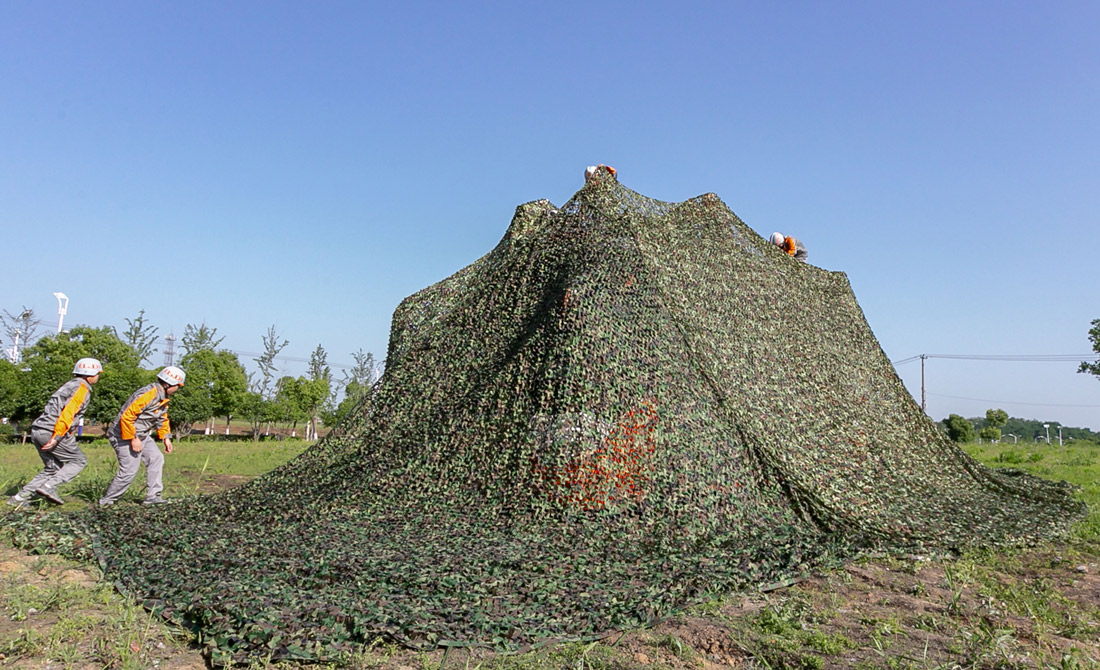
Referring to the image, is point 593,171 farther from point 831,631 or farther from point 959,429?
point 959,429

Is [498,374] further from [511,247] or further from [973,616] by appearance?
[973,616]

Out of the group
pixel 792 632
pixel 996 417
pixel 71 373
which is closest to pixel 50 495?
pixel 792 632

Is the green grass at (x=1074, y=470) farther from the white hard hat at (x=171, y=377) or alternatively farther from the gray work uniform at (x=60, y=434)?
the gray work uniform at (x=60, y=434)

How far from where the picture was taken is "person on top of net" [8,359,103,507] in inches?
316

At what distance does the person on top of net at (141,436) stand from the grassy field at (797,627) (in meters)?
1.81

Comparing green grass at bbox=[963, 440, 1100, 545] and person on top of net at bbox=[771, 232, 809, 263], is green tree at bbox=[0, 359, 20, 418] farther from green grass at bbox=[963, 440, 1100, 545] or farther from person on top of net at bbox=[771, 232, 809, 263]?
green grass at bbox=[963, 440, 1100, 545]

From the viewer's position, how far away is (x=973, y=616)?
4941 millimetres

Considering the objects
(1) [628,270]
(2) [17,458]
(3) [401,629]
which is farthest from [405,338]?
(2) [17,458]

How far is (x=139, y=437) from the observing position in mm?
8336

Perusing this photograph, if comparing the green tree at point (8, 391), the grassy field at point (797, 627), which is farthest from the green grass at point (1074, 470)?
the green tree at point (8, 391)

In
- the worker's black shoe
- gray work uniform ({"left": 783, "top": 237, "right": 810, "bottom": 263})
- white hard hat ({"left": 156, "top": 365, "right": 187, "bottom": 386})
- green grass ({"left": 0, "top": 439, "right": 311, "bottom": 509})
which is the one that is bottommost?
green grass ({"left": 0, "top": 439, "right": 311, "bottom": 509})

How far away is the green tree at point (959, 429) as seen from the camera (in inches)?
1362

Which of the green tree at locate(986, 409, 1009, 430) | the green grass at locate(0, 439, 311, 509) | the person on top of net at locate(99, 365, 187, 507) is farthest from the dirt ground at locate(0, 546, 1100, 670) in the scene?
the green tree at locate(986, 409, 1009, 430)

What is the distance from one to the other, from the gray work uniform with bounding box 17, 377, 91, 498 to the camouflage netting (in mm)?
1411
